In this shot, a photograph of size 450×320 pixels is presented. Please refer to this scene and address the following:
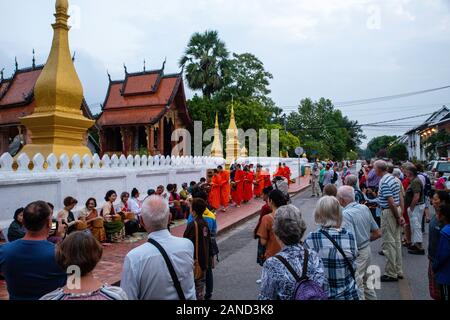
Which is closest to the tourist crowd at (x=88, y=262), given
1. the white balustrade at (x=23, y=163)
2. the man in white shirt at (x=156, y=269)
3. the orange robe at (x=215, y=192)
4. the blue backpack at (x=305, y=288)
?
the man in white shirt at (x=156, y=269)

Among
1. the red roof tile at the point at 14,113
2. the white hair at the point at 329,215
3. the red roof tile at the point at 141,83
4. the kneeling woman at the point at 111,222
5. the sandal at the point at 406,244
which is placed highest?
the red roof tile at the point at 141,83

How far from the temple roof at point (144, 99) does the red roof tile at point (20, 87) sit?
206 inches

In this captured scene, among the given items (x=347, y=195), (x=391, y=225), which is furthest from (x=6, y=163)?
(x=391, y=225)

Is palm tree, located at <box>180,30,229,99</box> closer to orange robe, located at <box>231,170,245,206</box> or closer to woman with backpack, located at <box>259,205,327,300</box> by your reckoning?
orange robe, located at <box>231,170,245,206</box>

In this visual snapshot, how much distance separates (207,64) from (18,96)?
19.9 meters

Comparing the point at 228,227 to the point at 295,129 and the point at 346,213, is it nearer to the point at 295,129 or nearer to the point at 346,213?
the point at 346,213

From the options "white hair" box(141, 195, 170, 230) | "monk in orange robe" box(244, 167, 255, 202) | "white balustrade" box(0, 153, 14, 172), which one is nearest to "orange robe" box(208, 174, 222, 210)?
"monk in orange robe" box(244, 167, 255, 202)

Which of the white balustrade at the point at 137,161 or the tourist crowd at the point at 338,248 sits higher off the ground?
the white balustrade at the point at 137,161

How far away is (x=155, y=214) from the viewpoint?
113 inches

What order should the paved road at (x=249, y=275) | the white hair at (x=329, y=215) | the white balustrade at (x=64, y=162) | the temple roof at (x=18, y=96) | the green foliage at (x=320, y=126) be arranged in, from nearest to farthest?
1. the white hair at (x=329, y=215)
2. the paved road at (x=249, y=275)
3. the white balustrade at (x=64, y=162)
4. the temple roof at (x=18, y=96)
5. the green foliage at (x=320, y=126)

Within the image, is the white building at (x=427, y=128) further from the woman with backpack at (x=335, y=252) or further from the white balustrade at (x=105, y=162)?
the woman with backpack at (x=335, y=252)

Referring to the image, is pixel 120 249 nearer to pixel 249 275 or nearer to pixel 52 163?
pixel 52 163

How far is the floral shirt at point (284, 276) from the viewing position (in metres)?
2.54

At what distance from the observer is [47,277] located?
2.85 metres
